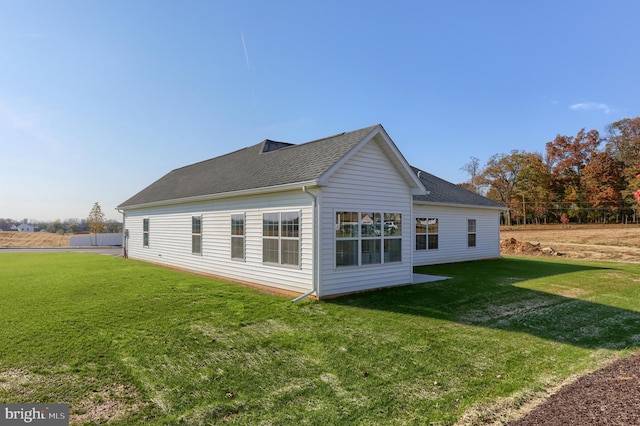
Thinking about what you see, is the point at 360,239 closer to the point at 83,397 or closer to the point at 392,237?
the point at 392,237

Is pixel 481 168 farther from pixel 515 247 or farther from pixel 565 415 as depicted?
pixel 565 415

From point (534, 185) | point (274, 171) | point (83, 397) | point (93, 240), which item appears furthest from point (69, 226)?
point (534, 185)

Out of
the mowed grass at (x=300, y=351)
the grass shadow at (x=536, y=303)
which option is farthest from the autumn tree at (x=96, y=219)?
the grass shadow at (x=536, y=303)

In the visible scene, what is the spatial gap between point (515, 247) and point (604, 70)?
38.5 ft

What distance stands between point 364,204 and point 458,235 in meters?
9.52

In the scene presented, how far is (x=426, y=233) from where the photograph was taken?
1565cm

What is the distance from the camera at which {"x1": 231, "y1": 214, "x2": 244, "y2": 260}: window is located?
1108 centimetres

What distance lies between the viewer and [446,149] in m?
23.7

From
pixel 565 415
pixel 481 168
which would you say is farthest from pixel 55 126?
pixel 481 168

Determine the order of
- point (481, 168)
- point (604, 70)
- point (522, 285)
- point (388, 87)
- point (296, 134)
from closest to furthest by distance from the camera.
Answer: point (522, 285) < point (388, 87) < point (604, 70) < point (296, 134) < point (481, 168)

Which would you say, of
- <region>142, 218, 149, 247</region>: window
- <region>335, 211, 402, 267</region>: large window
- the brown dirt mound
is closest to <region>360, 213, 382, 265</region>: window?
<region>335, 211, 402, 267</region>: large window

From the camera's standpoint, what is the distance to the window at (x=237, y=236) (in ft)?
36.3

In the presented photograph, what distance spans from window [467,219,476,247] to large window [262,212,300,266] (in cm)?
1183

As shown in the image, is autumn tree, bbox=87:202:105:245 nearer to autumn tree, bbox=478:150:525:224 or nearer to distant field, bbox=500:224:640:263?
distant field, bbox=500:224:640:263
